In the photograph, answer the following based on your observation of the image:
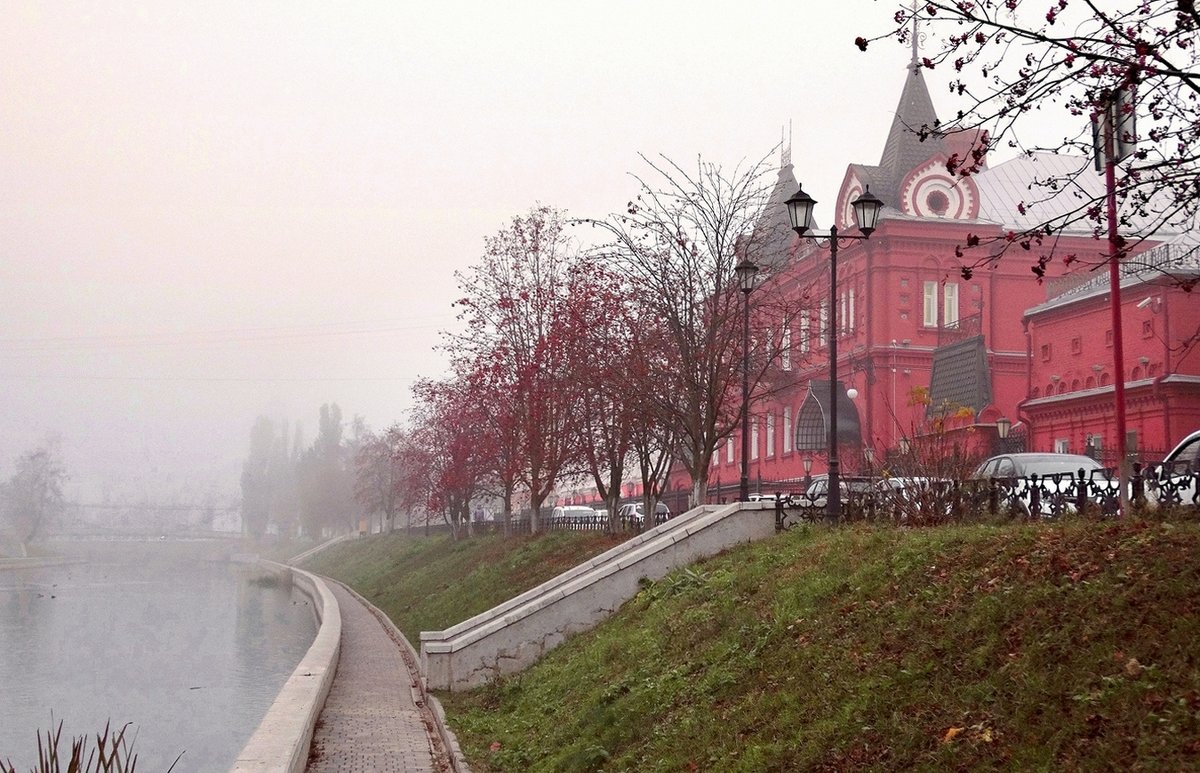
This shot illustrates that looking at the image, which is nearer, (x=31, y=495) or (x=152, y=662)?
(x=152, y=662)

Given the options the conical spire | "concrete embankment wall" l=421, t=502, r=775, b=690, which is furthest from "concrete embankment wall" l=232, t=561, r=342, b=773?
the conical spire

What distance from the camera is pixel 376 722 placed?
1506cm

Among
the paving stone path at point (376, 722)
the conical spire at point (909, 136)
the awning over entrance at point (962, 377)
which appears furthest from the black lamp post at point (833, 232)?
the conical spire at point (909, 136)

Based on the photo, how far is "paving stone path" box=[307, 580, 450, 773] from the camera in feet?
41.1

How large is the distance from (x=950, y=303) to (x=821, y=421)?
25.3 feet

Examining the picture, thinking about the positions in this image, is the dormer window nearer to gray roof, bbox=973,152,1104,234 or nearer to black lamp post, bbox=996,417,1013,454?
gray roof, bbox=973,152,1104,234

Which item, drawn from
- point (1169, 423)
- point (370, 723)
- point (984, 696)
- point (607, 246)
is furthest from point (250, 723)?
point (1169, 423)

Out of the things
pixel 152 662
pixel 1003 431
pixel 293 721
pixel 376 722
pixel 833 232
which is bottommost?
pixel 152 662

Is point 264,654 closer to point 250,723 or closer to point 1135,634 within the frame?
point 250,723

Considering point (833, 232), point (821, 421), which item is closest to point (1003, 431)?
point (821, 421)

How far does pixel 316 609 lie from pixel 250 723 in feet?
64.4

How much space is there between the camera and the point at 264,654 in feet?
107

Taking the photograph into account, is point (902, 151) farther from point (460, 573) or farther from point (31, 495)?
point (31, 495)

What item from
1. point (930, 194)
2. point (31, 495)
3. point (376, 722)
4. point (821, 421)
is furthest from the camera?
point (31, 495)
